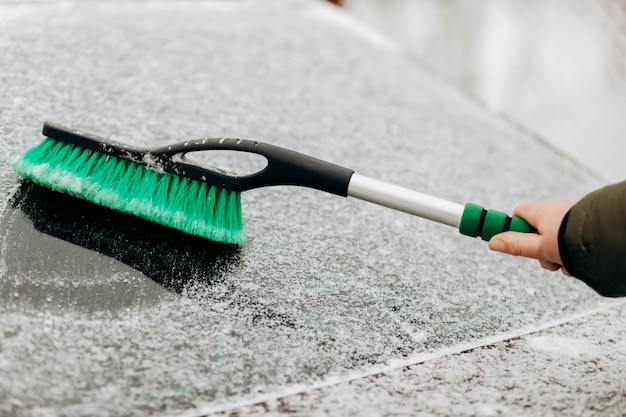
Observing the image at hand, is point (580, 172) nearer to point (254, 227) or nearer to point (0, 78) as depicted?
point (254, 227)

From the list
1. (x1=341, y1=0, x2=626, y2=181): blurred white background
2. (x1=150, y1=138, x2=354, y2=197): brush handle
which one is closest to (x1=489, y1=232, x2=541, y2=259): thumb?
(x1=150, y1=138, x2=354, y2=197): brush handle

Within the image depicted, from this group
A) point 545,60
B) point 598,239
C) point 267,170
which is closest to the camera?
point 598,239

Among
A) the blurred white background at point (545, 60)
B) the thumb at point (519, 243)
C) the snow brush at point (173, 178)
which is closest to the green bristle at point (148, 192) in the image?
the snow brush at point (173, 178)

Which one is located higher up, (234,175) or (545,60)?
(545,60)

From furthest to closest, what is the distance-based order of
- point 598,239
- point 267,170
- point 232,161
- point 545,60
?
point 545,60, point 232,161, point 267,170, point 598,239

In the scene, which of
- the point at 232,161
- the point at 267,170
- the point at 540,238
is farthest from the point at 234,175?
the point at 540,238

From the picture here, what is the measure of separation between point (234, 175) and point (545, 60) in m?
1.47

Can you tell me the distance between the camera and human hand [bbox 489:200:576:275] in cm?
51

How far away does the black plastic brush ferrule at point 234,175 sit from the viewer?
569 millimetres

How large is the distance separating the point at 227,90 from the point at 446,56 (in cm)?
117

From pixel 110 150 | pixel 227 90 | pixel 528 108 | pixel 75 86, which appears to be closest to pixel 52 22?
pixel 75 86

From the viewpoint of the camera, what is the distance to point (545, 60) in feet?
5.82

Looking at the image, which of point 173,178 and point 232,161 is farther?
point 232,161

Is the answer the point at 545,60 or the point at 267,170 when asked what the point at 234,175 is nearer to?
the point at 267,170
